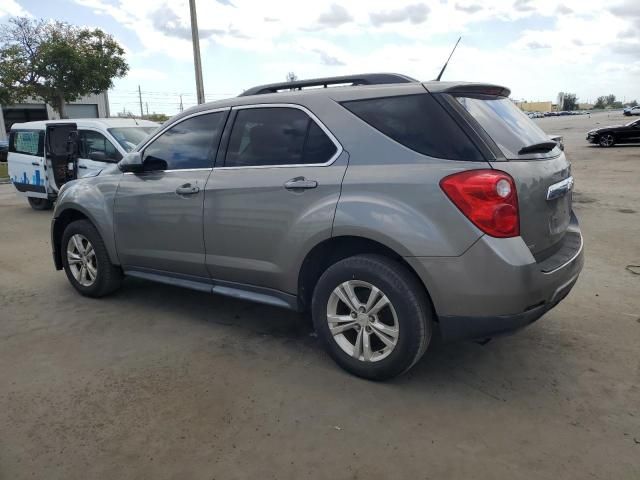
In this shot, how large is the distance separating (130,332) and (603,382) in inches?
131

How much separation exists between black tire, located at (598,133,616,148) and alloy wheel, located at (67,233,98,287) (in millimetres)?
23718

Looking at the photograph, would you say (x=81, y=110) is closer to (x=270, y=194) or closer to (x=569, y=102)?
(x=270, y=194)

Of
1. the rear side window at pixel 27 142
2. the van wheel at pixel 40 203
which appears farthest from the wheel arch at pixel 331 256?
the van wheel at pixel 40 203

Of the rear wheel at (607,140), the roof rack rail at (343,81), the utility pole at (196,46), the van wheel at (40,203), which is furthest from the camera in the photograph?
the rear wheel at (607,140)

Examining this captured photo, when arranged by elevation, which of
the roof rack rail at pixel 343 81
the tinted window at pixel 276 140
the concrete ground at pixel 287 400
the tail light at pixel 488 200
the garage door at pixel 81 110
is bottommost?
the concrete ground at pixel 287 400

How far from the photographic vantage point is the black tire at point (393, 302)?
295cm

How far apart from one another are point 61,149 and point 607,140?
71.7ft

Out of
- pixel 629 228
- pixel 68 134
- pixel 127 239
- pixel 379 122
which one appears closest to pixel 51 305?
pixel 127 239

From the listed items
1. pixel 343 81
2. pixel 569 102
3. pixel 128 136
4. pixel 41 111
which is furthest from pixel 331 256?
pixel 569 102

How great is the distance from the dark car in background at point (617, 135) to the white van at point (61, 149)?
20.2 metres

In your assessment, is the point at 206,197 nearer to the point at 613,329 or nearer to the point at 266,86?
the point at 266,86

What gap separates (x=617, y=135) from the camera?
22797 millimetres

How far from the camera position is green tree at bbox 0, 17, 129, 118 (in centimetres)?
2497

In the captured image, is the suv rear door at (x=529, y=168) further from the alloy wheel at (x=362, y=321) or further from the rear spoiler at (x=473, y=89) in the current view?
the alloy wheel at (x=362, y=321)
